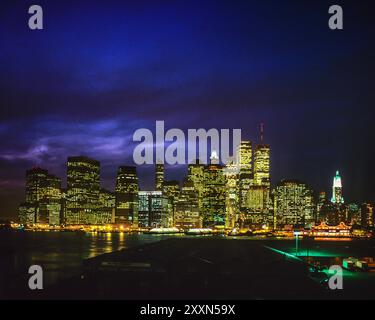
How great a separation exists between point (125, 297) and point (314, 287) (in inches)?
728

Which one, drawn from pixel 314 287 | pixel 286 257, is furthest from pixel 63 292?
Answer: pixel 286 257

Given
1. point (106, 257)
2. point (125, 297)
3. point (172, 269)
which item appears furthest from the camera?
point (106, 257)

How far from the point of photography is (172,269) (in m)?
60.5

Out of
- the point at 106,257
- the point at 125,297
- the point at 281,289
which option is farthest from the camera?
the point at 106,257

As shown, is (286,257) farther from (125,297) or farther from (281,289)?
(125,297)
